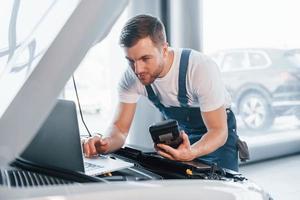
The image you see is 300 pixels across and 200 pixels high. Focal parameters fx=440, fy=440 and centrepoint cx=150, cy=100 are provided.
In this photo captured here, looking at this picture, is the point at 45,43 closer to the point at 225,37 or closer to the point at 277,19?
the point at 225,37

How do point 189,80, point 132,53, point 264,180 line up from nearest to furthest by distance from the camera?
point 132,53 < point 189,80 < point 264,180

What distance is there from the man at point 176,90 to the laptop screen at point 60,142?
0.49 metres

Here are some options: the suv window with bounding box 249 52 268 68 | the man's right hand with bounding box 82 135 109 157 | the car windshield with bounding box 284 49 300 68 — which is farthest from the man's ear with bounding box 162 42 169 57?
the car windshield with bounding box 284 49 300 68

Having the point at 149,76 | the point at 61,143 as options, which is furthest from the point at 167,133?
the point at 149,76

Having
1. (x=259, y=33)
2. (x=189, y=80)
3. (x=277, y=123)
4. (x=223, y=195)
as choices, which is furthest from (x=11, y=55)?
(x=277, y=123)

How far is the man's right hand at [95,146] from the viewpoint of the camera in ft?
4.16

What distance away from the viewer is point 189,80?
1770 millimetres

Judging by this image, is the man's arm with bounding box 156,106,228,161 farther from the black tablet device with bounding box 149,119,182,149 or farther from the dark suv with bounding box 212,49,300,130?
the dark suv with bounding box 212,49,300,130

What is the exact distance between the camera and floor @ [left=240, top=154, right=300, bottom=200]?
10.7 feet

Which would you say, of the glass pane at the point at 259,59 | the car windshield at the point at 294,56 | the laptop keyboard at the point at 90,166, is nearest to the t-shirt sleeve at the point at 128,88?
the laptop keyboard at the point at 90,166

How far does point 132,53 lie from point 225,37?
8.55 feet

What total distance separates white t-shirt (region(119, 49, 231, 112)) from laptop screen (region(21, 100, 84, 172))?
2.81 ft

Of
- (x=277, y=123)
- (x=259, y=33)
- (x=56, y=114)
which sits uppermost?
(x=259, y=33)

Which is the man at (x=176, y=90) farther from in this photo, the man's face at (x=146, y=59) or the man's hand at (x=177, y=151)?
the man's hand at (x=177, y=151)
